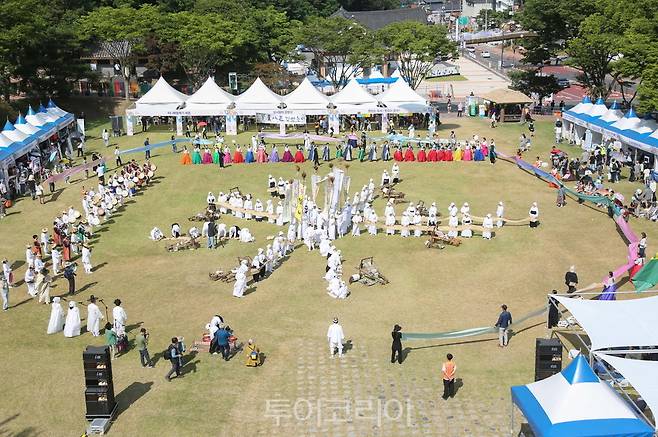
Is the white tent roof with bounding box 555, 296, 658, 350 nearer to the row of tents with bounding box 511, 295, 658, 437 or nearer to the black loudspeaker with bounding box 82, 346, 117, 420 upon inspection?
the row of tents with bounding box 511, 295, 658, 437

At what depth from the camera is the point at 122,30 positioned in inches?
2283

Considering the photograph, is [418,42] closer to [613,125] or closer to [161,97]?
[161,97]

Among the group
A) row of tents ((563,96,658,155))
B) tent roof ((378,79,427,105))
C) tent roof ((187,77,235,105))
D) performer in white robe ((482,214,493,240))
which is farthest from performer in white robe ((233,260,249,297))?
tent roof ((378,79,427,105))

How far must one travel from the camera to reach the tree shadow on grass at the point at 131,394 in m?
16.5

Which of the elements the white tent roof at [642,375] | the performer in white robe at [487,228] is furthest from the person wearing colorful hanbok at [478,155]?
the white tent roof at [642,375]

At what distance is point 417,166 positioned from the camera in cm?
3847

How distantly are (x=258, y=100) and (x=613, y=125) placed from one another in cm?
2223

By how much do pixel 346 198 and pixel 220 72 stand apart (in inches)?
1629

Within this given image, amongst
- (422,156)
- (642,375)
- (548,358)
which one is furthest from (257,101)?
(642,375)

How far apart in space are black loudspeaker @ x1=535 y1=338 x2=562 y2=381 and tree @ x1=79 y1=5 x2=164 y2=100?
160 feet

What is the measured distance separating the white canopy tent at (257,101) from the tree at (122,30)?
15.5 metres

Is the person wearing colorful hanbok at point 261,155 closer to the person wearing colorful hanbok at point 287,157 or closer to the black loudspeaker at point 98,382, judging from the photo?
the person wearing colorful hanbok at point 287,157

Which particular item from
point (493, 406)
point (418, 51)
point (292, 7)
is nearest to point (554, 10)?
point (418, 51)

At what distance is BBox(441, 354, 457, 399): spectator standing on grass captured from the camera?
16203 millimetres
